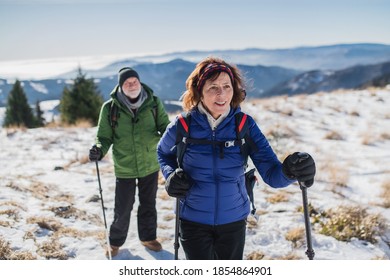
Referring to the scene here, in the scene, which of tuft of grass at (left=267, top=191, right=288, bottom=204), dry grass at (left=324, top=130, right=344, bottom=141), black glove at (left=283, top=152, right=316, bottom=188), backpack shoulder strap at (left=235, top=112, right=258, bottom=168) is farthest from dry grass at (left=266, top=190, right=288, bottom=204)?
dry grass at (left=324, top=130, right=344, bottom=141)

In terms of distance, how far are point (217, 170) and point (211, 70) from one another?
663mm

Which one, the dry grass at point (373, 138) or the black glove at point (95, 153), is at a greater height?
the black glove at point (95, 153)

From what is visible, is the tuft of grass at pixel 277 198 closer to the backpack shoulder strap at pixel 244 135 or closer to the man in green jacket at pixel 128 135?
the man in green jacket at pixel 128 135

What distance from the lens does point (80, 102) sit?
1681 centimetres

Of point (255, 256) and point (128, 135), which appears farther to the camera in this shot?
point (255, 256)

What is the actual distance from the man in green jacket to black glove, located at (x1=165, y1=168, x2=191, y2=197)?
139 centimetres

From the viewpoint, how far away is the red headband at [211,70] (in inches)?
90.4

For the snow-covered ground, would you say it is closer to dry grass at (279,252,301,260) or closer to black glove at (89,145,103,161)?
dry grass at (279,252,301,260)

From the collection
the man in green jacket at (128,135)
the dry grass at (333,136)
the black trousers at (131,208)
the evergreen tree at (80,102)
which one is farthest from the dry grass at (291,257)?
the evergreen tree at (80,102)

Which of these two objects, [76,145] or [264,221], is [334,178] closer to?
[264,221]

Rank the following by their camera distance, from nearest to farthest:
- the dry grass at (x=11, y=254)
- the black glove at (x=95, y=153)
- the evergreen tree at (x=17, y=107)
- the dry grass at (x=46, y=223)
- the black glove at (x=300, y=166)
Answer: the black glove at (x=300, y=166)
the dry grass at (x=11, y=254)
the black glove at (x=95, y=153)
the dry grass at (x=46, y=223)
the evergreen tree at (x=17, y=107)

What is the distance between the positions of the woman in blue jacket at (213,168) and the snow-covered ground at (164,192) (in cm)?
157

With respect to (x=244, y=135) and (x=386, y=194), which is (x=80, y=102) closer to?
(x=386, y=194)

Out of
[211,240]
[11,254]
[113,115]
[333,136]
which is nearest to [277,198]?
[113,115]
